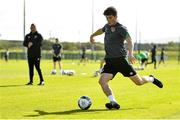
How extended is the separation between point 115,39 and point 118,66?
63 cm

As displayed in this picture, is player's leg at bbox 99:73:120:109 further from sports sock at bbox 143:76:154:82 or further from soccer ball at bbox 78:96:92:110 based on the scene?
sports sock at bbox 143:76:154:82

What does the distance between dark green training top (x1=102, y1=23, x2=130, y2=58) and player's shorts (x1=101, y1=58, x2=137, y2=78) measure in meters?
0.09

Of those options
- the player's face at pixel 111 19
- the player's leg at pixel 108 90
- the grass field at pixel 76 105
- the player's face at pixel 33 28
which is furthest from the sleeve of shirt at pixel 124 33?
the player's face at pixel 33 28

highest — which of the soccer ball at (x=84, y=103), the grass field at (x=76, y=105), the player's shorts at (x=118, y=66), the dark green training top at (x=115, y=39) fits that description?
the dark green training top at (x=115, y=39)

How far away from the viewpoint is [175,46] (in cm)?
11112

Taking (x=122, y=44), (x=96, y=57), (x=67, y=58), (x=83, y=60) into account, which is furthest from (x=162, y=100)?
(x=67, y=58)

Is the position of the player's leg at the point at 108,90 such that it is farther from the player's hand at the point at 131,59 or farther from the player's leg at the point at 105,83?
the player's hand at the point at 131,59

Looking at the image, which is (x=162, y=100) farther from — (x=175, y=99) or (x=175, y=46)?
(x=175, y=46)

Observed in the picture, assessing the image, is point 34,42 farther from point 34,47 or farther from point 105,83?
point 105,83

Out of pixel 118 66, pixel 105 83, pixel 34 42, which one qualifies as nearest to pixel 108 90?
pixel 105 83

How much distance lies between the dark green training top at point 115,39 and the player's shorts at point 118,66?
0.31 feet

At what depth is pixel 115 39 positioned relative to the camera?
13094 mm

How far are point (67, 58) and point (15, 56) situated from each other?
9.29 m

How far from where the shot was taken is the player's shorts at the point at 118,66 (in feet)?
43.3
